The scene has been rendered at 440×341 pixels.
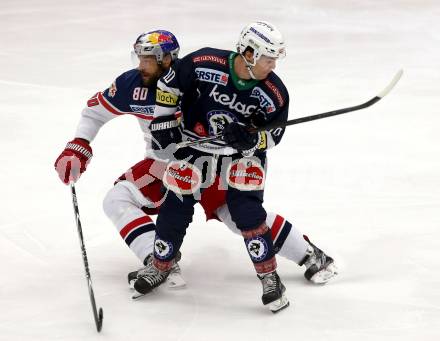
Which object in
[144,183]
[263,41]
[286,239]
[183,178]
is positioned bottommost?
[286,239]

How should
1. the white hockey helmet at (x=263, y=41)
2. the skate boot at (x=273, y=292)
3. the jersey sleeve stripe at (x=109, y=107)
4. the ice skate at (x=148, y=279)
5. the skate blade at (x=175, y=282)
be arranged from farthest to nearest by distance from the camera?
the jersey sleeve stripe at (x=109, y=107) → the skate blade at (x=175, y=282) → the ice skate at (x=148, y=279) → the skate boot at (x=273, y=292) → the white hockey helmet at (x=263, y=41)

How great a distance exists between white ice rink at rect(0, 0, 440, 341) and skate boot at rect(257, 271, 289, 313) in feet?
0.11

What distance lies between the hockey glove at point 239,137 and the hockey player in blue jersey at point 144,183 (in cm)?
30

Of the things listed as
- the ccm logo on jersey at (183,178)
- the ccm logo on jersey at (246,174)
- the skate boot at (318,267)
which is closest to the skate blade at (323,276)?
the skate boot at (318,267)

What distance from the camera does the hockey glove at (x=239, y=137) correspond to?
280cm

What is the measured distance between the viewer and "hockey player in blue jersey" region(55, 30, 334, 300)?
313 centimetres

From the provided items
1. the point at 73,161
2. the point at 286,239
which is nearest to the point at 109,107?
the point at 73,161

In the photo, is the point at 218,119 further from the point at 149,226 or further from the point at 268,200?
the point at 268,200

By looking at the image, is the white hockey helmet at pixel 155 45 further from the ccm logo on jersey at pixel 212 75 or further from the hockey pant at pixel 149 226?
the hockey pant at pixel 149 226

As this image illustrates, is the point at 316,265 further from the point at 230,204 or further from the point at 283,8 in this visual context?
the point at 283,8

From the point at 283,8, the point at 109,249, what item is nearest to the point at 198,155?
the point at 109,249

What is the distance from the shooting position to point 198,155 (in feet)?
9.91

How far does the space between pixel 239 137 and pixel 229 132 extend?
0.12 feet

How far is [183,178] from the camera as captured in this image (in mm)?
2934
